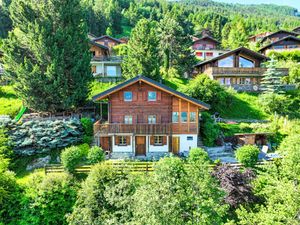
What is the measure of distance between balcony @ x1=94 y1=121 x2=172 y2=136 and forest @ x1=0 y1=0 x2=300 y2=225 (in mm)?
1997

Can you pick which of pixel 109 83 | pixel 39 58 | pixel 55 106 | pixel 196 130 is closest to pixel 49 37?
pixel 39 58

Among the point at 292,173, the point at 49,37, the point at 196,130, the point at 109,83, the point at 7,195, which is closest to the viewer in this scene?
the point at 292,173

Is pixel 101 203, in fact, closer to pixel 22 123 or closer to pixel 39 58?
pixel 22 123

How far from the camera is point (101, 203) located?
577 inches

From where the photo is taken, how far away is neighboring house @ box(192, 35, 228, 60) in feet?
202

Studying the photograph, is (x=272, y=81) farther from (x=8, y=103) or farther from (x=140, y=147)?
(x=8, y=103)

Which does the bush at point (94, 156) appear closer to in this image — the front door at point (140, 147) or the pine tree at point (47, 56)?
the front door at point (140, 147)

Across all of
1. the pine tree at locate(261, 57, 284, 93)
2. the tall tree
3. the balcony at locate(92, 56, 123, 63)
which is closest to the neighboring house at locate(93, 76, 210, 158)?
the tall tree

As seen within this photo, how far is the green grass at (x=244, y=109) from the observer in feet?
104

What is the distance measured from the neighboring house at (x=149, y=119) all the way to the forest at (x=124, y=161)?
2.10 meters

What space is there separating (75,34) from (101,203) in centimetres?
1870

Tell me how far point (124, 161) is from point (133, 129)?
121 inches

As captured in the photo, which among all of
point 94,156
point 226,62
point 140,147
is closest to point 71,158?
point 94,156

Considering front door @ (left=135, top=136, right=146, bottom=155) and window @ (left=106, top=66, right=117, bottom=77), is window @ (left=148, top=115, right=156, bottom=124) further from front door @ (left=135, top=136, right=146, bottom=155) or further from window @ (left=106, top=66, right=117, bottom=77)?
window @ (left=106, top=66, right=117, bottom=77)
